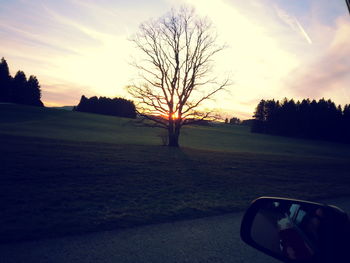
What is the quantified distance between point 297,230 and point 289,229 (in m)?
0.10

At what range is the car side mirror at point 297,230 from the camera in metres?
1.40

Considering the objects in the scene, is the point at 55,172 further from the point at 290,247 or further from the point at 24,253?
the point at 290,247

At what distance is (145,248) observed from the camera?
480 centimetres

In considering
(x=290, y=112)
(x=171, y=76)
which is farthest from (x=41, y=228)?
(x=290, y=112)

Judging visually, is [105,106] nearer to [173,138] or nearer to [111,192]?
[173,138]

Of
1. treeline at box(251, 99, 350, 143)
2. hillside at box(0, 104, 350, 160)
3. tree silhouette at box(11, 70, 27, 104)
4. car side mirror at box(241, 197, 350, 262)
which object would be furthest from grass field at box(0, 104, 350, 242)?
tree silhouette at box(11, 70, 27, 104)

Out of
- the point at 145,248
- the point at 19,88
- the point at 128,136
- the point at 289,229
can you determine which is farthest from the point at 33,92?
the point at 289,229

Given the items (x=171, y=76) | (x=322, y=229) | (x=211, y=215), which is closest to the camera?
(x=322, y=229)

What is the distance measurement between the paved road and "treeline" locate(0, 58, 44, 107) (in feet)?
300

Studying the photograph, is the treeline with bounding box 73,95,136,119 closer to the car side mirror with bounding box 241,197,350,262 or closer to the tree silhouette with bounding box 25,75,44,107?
the tree silhouette with bounding box 25,75,44,107

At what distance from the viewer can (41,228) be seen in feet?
17.8

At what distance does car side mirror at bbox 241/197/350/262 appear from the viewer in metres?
1.40

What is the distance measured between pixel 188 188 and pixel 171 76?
18.2 meters

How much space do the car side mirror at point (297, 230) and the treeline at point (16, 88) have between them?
311 ft
